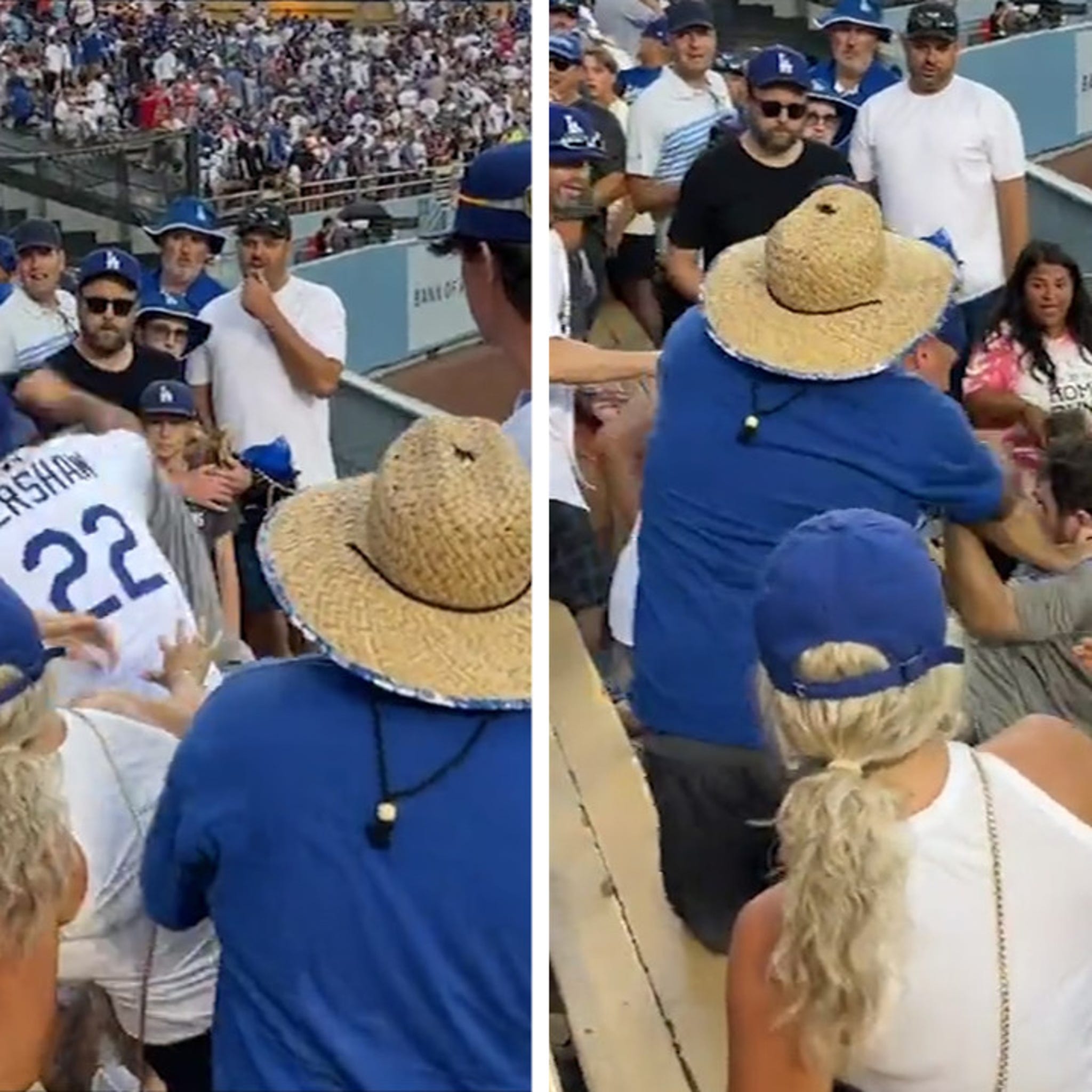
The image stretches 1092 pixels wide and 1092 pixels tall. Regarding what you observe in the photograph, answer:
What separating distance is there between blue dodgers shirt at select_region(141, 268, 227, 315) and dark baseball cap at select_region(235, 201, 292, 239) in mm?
37

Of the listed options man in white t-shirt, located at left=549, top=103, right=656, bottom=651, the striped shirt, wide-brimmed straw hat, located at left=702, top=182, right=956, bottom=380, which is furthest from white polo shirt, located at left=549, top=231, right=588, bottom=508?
the striped shirt

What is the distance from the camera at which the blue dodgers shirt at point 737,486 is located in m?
0.77

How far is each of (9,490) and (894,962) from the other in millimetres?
507

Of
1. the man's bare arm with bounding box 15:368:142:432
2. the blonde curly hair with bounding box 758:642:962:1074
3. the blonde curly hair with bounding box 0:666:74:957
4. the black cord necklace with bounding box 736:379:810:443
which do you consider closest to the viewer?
the blonde curly hair with bounding box 758:642:962:1074

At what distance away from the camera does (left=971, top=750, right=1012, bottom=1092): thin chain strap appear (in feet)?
2.02

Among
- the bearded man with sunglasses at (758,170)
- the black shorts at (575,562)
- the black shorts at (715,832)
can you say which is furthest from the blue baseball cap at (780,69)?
the black shorts at (715,832)

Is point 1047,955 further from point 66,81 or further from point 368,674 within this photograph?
point 66,81

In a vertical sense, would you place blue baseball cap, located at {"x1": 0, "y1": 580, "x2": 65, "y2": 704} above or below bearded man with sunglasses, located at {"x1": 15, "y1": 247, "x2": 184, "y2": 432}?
below

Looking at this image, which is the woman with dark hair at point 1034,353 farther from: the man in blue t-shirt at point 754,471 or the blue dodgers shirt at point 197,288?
the blue dodgers shirt at point 197,288

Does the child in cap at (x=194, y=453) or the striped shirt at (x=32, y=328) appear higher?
the striped shirt at (x=32, y=328)

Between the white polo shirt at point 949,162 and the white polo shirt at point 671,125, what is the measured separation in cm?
8

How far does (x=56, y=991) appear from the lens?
757 mm

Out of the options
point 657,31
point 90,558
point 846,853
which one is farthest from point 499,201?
point 846,853

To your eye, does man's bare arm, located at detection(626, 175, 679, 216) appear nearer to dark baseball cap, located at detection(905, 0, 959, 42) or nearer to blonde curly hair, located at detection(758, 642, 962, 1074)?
dark baseball cap, located at detection(905, 0, 959, 42)
